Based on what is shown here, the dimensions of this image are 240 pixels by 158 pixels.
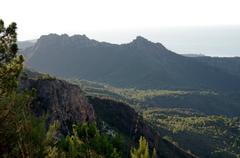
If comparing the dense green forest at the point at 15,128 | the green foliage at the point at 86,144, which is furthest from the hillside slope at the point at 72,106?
the dense green forest at the point at 15,128

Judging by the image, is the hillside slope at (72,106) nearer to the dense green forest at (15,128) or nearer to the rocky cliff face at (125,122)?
the rocky cliff face at (125,122)

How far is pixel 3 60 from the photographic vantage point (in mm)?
27094

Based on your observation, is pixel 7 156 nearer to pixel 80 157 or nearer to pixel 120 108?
pixel 80 157

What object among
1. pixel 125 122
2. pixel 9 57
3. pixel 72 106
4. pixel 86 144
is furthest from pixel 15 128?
pixel 125 122

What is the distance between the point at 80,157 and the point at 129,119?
104 m

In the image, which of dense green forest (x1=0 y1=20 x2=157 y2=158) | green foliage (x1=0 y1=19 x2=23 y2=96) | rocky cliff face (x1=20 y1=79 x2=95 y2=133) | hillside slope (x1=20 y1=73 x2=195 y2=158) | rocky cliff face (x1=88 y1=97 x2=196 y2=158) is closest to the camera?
dense green forest (x1=0 y1=20 x2=157 y2=158)

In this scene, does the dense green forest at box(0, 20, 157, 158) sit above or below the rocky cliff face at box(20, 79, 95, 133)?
above

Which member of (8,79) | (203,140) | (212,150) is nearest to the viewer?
(8,79)

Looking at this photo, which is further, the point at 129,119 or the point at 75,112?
the point at 129,119

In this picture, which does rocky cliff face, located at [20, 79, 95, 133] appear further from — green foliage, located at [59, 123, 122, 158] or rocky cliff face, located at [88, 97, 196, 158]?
green foliage, located at [59, 123, 122, 158]

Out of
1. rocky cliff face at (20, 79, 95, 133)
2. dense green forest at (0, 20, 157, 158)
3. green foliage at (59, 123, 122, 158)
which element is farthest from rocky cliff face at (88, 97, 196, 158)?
dense green forest at (0, 20, 157, 158)

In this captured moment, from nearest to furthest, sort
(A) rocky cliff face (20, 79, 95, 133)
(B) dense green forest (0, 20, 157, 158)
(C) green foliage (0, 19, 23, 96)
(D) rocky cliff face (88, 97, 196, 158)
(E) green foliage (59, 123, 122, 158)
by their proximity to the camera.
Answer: (B) dense green forest (0, 20, 157, 158) < (C) green foliage (0, 19, 23, 96) < (E) green foliage (59, 123, 122, 158) < (A) rocky cliff face (20, 79, 95, 133) < (D) rocky cliff face (88, 97, 196, 158)

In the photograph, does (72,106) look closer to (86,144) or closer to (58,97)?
(58,97)

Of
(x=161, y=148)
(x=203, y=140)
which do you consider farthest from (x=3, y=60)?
(x=203, y=140)
